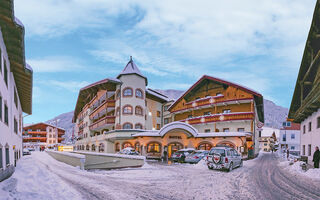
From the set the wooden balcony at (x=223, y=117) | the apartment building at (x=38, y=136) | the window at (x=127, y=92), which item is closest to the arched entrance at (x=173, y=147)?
the wooden balcony at (x=223, y=117)

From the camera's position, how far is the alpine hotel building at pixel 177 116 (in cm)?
3236

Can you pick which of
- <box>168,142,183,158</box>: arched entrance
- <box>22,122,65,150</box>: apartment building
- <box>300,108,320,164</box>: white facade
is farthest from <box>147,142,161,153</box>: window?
<box>22,122,65,150</box>: apartment building

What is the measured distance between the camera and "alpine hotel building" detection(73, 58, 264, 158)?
106ft

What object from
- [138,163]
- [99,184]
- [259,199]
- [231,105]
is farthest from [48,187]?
[231,105]

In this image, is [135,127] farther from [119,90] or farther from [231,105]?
[231,105]

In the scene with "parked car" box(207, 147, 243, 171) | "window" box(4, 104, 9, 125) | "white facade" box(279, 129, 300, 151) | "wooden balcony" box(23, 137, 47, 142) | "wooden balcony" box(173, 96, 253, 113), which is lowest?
"wooden balcony" box(23, 137, 47, 142)

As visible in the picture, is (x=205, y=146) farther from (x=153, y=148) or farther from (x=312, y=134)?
(x=312, y=134)

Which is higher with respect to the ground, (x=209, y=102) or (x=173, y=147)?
(x=209, y=102)

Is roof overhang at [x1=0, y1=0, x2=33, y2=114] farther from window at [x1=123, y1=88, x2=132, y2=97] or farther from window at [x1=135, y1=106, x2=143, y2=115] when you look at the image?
window at [x1=135, y1=106, x2=143, y2=115]

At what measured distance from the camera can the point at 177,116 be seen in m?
46.7

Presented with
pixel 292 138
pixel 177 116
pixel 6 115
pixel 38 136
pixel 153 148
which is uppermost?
pixel 6 115

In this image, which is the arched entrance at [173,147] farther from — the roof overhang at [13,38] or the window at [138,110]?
the roof overhang at [13,38]

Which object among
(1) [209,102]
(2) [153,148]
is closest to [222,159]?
(2) [153,148]

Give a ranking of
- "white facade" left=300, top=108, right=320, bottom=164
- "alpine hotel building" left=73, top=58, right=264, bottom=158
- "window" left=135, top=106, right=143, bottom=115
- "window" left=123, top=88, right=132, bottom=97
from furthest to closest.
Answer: "window" left=135, top=106, right=143, bottom=115 → "window" left=123, top=88, right=132, bottom=97 → "alpine hotel building" left=73, top=58, right=264, bottom=158 → "white facade" left=300, top=108, right=320, bottom=164
